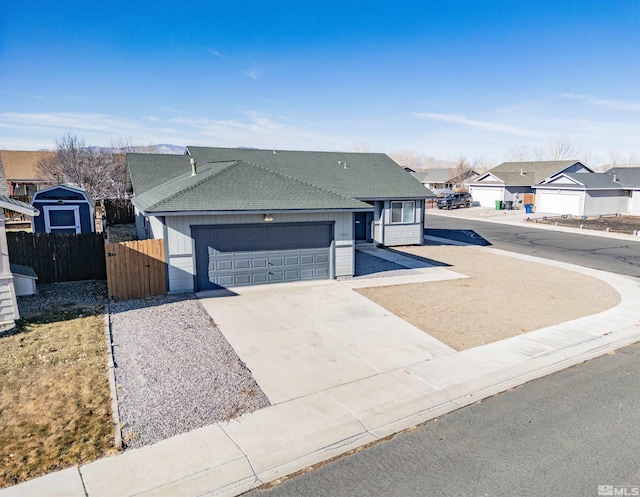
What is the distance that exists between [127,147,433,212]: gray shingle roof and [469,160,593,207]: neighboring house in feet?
93.3

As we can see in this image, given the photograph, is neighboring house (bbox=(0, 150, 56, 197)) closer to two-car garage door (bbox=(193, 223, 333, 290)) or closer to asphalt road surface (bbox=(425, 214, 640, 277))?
two-car garage door (bbox=(193, 223, 333, 290))

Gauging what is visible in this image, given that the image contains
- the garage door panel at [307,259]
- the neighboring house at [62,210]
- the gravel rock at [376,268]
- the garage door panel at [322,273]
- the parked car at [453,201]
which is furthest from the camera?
the parked car at [453,201]

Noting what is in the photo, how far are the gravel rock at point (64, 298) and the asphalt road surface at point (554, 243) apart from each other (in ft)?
64.7

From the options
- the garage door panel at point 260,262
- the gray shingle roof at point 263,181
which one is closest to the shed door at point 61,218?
the gray shingle roof at point 263,181

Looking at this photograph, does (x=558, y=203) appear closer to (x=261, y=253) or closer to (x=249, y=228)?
(x=261, y=253)

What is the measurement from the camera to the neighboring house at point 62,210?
75.0 feet

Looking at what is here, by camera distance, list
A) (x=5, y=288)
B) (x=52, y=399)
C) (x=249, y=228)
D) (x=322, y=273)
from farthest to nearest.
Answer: (x=322, y=273) < (x=249, y=228) < (x=5, y=288) < (x=52, y=399)

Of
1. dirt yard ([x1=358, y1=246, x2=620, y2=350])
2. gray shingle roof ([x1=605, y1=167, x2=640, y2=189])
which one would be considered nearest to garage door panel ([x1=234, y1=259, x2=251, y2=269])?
dirt yard ([x1=358, y1=246, x2=620, y2=350])

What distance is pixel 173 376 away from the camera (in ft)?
28.0

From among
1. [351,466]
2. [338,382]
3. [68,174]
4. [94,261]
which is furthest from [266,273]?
[68,174]

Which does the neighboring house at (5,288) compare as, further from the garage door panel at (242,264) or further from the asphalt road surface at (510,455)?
the asphalt road surface at (510,455)

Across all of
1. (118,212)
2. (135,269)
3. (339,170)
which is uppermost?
(339,170)

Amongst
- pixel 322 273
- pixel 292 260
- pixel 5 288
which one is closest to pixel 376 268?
pixel 322 273

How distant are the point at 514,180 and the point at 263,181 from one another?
4296 centimetres
